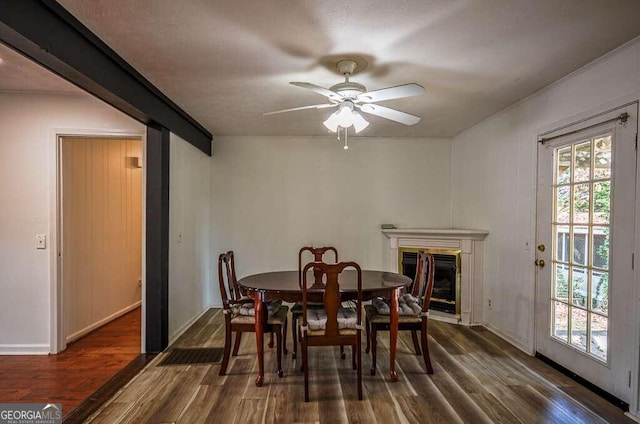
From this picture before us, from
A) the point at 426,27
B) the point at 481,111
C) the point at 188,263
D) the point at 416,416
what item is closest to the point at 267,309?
the point at 416,416

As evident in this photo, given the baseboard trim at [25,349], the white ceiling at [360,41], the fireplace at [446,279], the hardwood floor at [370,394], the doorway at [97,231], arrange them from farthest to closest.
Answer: the fireplace at [446,279]
the doorway at [97,231]
the baseboard trim at [25,349]
the hardwood floor at [370,394]
the white ceiling at [360,41]

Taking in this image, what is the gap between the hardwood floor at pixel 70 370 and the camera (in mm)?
2529

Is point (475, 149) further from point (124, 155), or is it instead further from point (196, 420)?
point (124, 155)

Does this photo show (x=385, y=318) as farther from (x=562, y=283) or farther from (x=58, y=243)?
(x=58, y=243)

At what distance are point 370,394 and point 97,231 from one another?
11.3 feet

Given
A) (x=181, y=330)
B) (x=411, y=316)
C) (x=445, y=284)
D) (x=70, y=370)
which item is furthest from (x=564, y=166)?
(x=70, y=370)

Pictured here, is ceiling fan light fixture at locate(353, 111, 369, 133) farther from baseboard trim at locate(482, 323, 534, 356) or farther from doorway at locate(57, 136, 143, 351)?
baseboard trim at locate(482, 323, 534, 356)

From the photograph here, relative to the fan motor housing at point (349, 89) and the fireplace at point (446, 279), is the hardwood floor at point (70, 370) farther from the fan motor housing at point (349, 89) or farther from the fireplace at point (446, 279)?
the fireplace at point (446, 279)

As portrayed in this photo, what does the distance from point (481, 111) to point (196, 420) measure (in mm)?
3748

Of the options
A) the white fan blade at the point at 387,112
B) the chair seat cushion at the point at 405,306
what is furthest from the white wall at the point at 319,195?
the white fan blade at the point at 387,112

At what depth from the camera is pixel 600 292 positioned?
257 centimetres

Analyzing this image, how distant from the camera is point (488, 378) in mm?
2775

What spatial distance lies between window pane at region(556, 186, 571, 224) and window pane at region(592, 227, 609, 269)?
323 millimetres

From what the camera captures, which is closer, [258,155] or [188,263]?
[188,263]
